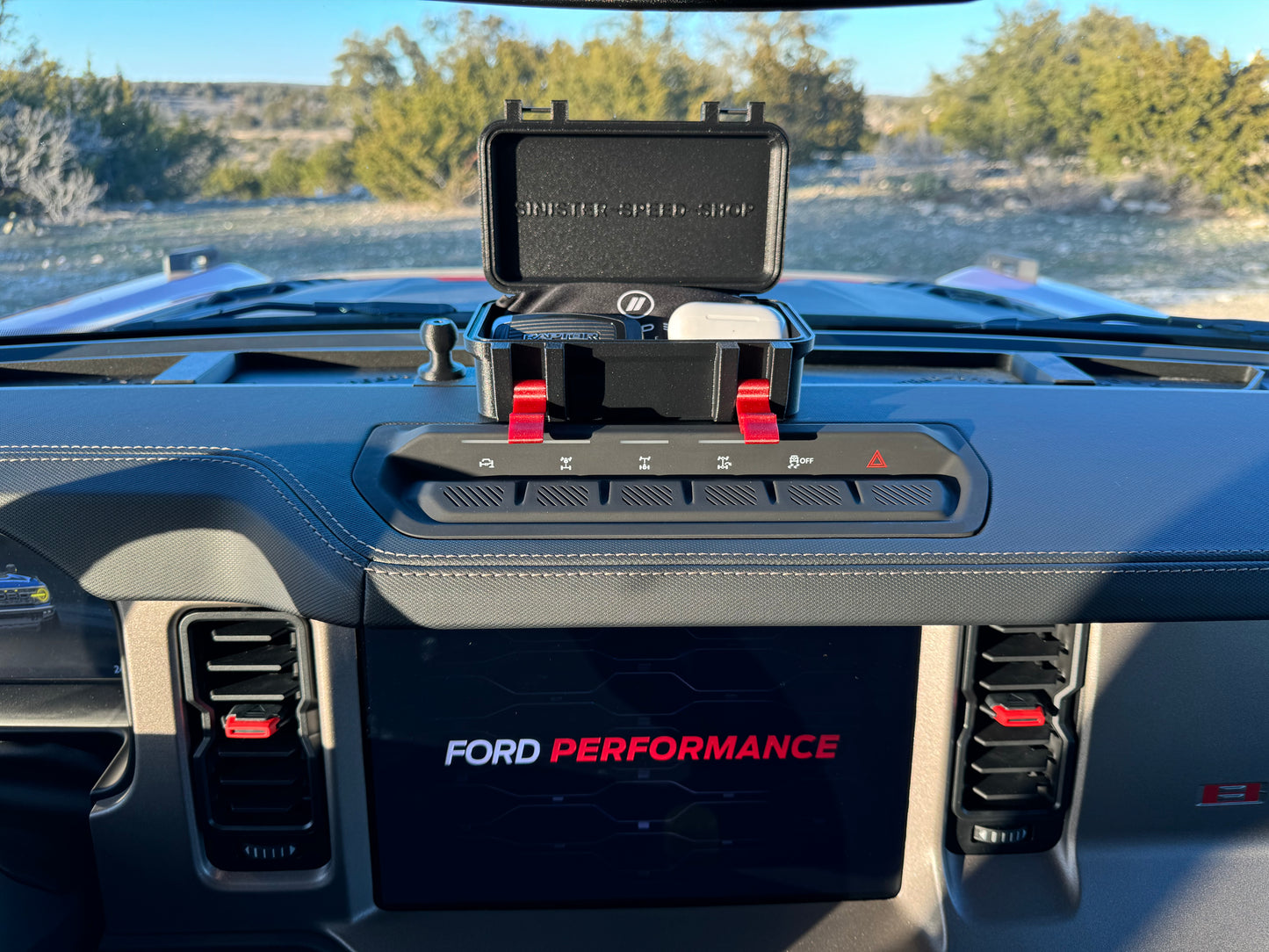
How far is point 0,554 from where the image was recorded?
204 cm

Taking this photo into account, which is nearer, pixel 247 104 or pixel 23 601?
pixel 23 601

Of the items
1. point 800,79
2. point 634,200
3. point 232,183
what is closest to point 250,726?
point 634,200

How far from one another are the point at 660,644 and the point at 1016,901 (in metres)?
1.01

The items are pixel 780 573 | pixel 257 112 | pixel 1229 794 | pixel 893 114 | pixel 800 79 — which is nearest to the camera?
pixel 780 573

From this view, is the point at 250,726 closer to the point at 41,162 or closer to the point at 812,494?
the point at 812,494

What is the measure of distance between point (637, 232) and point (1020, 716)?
4.12ft

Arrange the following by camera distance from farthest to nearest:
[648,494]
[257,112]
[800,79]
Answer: [257,112]
[800,79]
[648,494]

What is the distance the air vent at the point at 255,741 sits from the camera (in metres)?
1.93

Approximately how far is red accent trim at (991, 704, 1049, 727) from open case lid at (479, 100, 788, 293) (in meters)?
1.00

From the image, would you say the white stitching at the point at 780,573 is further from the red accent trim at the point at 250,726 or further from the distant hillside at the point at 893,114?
the distant hillside at the point at 893,114

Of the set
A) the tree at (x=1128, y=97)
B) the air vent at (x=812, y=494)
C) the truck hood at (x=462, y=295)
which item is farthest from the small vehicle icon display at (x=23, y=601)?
the tree at (x=1128, y=97)

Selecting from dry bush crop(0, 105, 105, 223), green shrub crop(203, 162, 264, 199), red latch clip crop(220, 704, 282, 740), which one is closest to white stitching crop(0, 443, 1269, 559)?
red latch clip crop(220, 704, 282, 740)

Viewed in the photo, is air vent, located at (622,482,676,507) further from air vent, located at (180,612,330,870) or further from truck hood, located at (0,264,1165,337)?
truck hood, located at (0,264,1165,337)

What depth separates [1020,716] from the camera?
6.31ft
